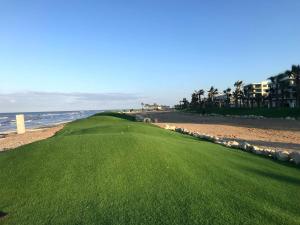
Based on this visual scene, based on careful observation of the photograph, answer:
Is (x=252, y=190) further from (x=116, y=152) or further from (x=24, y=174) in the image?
(x=24, y=174)

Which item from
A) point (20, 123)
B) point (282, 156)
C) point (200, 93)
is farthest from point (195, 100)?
point (282, 156)

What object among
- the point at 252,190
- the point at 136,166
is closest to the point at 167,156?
the point at 136,166

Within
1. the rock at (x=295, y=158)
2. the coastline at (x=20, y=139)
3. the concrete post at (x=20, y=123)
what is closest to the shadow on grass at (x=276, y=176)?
the rock at (x=295, y=158)

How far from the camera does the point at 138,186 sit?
7207mm

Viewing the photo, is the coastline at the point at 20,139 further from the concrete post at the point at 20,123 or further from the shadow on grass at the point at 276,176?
the shadow on grass at the point at 276,176

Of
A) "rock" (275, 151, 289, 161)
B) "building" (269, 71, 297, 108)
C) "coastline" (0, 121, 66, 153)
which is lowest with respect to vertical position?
"coastline" (0, 121, 66, 153)

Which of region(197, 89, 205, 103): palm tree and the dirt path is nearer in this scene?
the dirt path

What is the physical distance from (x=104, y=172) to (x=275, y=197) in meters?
3.65

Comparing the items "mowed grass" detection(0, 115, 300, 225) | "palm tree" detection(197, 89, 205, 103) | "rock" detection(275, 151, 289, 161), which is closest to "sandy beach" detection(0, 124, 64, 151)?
"mowed grass" detection(0, 115, 300, 225)

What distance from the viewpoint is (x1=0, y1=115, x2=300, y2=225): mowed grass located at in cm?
592

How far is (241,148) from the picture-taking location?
1420 centimetres

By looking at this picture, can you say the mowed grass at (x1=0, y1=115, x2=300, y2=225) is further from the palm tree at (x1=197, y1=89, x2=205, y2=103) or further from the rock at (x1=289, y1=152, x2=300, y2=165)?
the palm tree at (x1=197, y1=89, x2=205, y2=103)

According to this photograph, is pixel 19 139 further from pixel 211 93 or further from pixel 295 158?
pixel 211 93

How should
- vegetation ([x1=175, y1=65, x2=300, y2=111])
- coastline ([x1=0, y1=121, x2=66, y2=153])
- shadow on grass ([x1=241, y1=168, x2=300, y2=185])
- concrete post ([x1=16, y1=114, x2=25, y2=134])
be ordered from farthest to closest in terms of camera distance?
vegetation ([x1=175, y1=65, x2=300, y2=111]) → concrete post ([x1=16, y1=114, x2=25, y2=134]) → coastline ([x1=0, y1=121, x2=66, y2=153]) → shadow on grass ([x1=241, y1=168, x2=300, y2=185])
